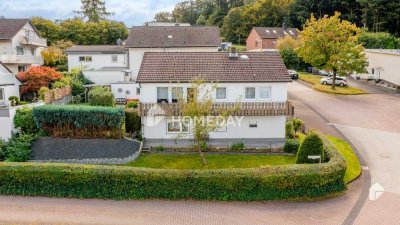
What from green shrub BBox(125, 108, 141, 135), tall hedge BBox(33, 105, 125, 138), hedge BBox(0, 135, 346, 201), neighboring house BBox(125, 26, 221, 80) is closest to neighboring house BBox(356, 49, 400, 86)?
neighboring house BBox(125, 26, 221, 80)

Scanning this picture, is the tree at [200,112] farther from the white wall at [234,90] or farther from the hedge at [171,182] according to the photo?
the hedge at [171,182]

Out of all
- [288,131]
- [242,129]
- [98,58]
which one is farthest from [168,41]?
[288,131]

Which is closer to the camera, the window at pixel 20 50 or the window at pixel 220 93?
the window at pixel 220 93

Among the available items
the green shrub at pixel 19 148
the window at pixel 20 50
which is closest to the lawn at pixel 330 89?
the green shrub at pixel 19 148

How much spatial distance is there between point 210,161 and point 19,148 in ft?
38.5

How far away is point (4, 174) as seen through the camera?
22.0 metres

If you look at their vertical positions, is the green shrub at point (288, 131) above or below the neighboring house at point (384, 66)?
below

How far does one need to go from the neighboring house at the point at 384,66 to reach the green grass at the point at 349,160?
24636mm

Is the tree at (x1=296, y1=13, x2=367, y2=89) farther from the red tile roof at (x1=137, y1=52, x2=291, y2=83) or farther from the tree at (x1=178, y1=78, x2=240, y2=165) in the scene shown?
the tree at (x1=178, y1=78, x2=240, y2=165)

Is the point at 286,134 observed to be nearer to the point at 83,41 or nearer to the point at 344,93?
the point at 344,93

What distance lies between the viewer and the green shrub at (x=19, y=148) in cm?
2625

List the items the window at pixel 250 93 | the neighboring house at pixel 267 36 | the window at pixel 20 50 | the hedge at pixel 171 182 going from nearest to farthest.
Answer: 1. the hedge at pixel 171 182
2. the window at pixel 250 93
3. the window at pixel 20 50
4. the neighboring house at pixel 267 36

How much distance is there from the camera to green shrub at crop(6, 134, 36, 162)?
26.2m

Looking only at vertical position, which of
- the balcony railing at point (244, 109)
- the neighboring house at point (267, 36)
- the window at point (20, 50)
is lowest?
the balcony railing at point (244, 109)
